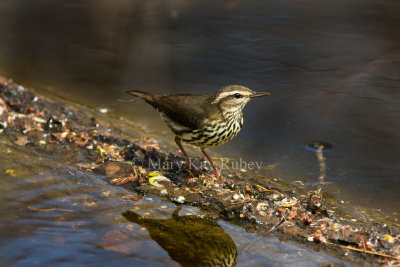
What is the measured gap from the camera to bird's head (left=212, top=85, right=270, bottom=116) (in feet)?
16.9

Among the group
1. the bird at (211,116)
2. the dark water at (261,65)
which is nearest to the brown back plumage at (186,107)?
the bird at (211,116)

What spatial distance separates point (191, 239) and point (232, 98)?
179cm

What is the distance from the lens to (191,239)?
155 inches

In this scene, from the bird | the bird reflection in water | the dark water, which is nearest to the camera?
the bird reflection in water

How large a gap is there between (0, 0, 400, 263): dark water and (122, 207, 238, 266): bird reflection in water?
1781 millimetres

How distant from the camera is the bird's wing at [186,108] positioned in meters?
5.22

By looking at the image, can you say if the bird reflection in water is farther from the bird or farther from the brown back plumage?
the brown back plumage

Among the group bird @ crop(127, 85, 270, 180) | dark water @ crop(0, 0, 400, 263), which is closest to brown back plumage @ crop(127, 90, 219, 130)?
bird @ crop(127, 85, 270, 180)

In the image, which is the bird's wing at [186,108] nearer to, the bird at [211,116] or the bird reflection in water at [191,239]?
the bird at [211,116]

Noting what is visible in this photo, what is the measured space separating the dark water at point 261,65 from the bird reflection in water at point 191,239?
5.84 feet

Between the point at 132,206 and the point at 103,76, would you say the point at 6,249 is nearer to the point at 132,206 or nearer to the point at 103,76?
the point at 132,206

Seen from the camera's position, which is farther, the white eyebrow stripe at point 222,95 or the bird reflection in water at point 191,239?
the white eyebrow stripe at point 222,95

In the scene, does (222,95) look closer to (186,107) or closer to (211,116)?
(211,116)

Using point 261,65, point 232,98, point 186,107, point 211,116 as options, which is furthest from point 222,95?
point 261,65
